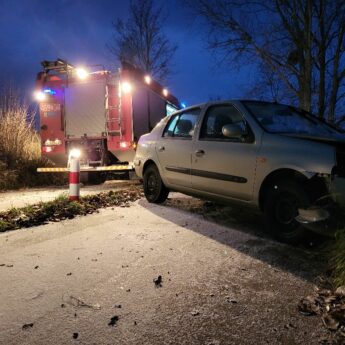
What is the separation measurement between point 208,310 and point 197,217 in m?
2.97

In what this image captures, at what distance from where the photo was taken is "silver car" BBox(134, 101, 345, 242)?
3902 mm

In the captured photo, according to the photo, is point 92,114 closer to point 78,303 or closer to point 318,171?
point 318,171

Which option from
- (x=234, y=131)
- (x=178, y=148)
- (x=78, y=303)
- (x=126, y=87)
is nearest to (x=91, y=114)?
(x=126, y=87)

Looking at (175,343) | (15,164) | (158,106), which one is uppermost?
(158,106)

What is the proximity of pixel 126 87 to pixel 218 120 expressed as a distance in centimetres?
521

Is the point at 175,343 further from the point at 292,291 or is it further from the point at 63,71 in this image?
the point at 63,71

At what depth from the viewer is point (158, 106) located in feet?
40.1

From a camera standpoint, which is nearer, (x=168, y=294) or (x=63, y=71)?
(x=168, y=294)

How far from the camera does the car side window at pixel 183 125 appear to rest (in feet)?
19.4

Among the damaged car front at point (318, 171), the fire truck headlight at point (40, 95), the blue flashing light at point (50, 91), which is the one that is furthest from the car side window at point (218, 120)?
the fire truck headlight at point (40, 95)

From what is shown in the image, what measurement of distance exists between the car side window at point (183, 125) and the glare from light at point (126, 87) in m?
3.86

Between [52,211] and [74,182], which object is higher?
[74,182]

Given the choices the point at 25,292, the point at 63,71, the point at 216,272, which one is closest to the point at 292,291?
the point at 216,272

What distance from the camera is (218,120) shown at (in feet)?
17.8
